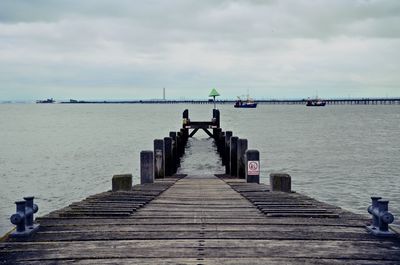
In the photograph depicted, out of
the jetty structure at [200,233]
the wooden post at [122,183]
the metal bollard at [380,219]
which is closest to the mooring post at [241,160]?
the wooden post at [122,183]

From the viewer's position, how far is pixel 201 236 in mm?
6395

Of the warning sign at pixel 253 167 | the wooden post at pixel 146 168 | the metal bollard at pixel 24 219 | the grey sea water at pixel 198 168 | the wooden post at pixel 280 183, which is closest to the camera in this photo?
the metal bollard at pixel 24 219

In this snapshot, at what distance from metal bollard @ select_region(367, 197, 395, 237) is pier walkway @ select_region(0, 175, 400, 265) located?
0.49 ft

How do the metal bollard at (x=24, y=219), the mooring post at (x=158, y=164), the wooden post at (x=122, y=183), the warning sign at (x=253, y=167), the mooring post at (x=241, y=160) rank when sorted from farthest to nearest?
1. the mooring post at (x=241, y=160)
2. the mooring post at (x=158, y=164)
3. the warning sign at (x=253, y=167)
4. the wooden post at (x=122, y=183)
5. the metal bollard at (x=24, y=219)

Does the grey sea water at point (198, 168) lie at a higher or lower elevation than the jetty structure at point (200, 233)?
lower

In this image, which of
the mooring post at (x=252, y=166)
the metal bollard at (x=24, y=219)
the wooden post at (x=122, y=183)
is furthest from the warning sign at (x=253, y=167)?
the metal bollard at (x=24, y=219)

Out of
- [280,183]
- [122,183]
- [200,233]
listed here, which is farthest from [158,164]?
[200,233]

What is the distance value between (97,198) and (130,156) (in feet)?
94.7

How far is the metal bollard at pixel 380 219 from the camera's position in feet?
20.8

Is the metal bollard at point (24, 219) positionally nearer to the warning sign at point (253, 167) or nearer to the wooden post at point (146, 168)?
the wooden post at point (146, 168)

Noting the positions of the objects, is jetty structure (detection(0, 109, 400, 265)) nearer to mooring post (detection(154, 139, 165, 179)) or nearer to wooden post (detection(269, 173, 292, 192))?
wooden post (detection(269, 173, 292, 192))

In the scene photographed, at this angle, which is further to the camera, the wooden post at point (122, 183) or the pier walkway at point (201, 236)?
the wooden post at point (122, 183)

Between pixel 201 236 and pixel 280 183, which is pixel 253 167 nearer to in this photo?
pixel 280 183

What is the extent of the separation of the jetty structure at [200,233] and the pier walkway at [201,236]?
0.01 metres
